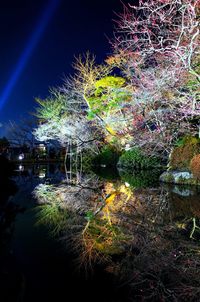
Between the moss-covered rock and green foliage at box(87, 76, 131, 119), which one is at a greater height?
green foliage at box(87, 76, 131, 119)

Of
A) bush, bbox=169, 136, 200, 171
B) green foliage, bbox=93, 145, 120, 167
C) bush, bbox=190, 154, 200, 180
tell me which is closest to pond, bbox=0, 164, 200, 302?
bush, bbox=190, 154, 200, 180

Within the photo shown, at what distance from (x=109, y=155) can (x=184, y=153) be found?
14626mm

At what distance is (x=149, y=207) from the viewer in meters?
8.02

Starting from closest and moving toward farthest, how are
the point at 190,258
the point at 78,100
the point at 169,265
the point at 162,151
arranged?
the point at 169,265, the point at 190,258, the point at 162,151, the point at 78,100

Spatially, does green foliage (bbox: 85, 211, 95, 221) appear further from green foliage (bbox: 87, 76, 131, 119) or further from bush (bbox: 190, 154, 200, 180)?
green foliage (bbox: 87, 76, 131, 119)

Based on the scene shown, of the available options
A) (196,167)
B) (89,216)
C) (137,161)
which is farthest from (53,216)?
(137,161)

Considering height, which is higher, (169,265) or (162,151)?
(162,151)

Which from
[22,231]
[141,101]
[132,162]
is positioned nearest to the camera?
[22,231]

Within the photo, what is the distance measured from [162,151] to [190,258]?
14.5 metres

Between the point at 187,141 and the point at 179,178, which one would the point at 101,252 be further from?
the point at 187,141

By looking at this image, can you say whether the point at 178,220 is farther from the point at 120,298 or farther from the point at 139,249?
the point at 120,298

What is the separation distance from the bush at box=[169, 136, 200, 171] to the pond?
20.1ft

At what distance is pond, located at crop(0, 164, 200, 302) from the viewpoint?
3.19m

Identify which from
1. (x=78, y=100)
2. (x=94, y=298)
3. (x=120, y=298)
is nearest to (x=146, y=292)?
(x=120, y=298)
